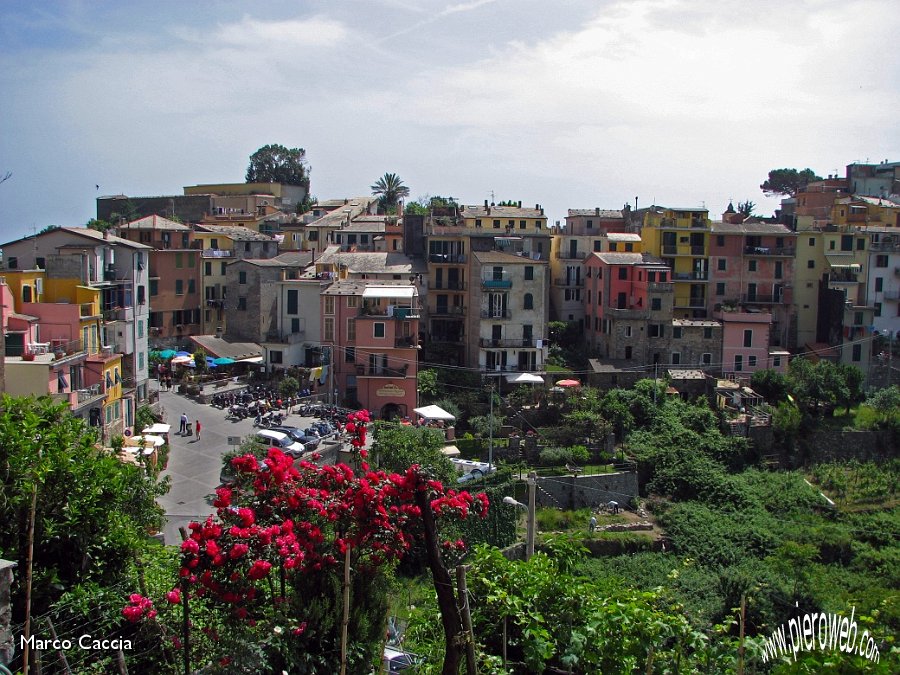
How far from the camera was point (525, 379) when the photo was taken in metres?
41.7

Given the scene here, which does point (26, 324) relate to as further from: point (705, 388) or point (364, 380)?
point (705, 388)

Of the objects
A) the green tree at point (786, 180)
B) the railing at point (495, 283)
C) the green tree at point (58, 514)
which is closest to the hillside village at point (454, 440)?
the green tree at point (58, 514)

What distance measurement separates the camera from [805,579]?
28.8 metres

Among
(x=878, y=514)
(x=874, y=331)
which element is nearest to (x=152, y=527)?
(x=878, y=514)

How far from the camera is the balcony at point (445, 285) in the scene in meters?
47.8

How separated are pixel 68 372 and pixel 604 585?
2392cm

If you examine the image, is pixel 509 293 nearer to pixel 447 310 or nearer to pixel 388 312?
pixel 447 310

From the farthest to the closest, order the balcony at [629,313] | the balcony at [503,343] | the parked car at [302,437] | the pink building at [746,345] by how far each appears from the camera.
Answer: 1. the pink building at [746,345]
2. the balcony at [629,313]
3. the balcony at [503,343]
4. the parked car at [302,437]

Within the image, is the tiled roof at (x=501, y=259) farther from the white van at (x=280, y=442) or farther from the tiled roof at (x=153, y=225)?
the tiled roof at (x=153, y=225)

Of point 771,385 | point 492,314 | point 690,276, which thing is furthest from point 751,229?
point 492,314

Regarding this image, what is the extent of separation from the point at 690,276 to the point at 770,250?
4629mm

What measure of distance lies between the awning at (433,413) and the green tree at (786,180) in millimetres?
60252

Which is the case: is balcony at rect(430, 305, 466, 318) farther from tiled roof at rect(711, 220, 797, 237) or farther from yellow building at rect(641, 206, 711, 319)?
tiled roof at rect(711, 220, 797, 237)

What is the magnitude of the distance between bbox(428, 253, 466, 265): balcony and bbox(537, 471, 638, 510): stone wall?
1628cm
